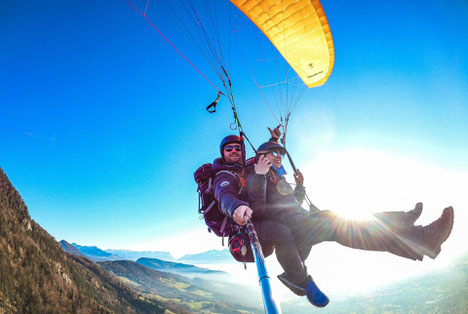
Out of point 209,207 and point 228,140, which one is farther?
point 228,140

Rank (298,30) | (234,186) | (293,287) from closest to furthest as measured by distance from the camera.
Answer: (293,287) → (234,186) → (298,30)

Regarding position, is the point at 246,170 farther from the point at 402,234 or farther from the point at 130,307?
the point at 130,307

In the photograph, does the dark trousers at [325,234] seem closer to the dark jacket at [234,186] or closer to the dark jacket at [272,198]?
the dark jacket at [272,198]

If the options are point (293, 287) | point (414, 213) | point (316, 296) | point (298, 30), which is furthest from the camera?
point (298, 30)

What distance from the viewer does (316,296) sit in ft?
10.3

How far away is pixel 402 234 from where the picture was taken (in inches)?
113

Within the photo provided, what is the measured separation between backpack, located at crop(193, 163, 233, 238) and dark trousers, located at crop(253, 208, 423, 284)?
635 mm

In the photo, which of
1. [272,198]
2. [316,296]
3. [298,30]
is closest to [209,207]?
[272,198]

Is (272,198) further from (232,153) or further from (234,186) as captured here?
(232,153)

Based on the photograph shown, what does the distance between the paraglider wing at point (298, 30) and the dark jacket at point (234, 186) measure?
22.9ft

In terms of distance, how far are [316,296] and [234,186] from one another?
1.89 meters

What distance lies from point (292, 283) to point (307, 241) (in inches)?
26.0

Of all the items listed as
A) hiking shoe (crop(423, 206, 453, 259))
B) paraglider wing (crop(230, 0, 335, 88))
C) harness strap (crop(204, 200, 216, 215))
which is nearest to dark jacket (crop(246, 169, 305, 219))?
harness strap (crop(204, 200, 216, 215))

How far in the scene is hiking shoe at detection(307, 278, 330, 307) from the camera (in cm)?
309
